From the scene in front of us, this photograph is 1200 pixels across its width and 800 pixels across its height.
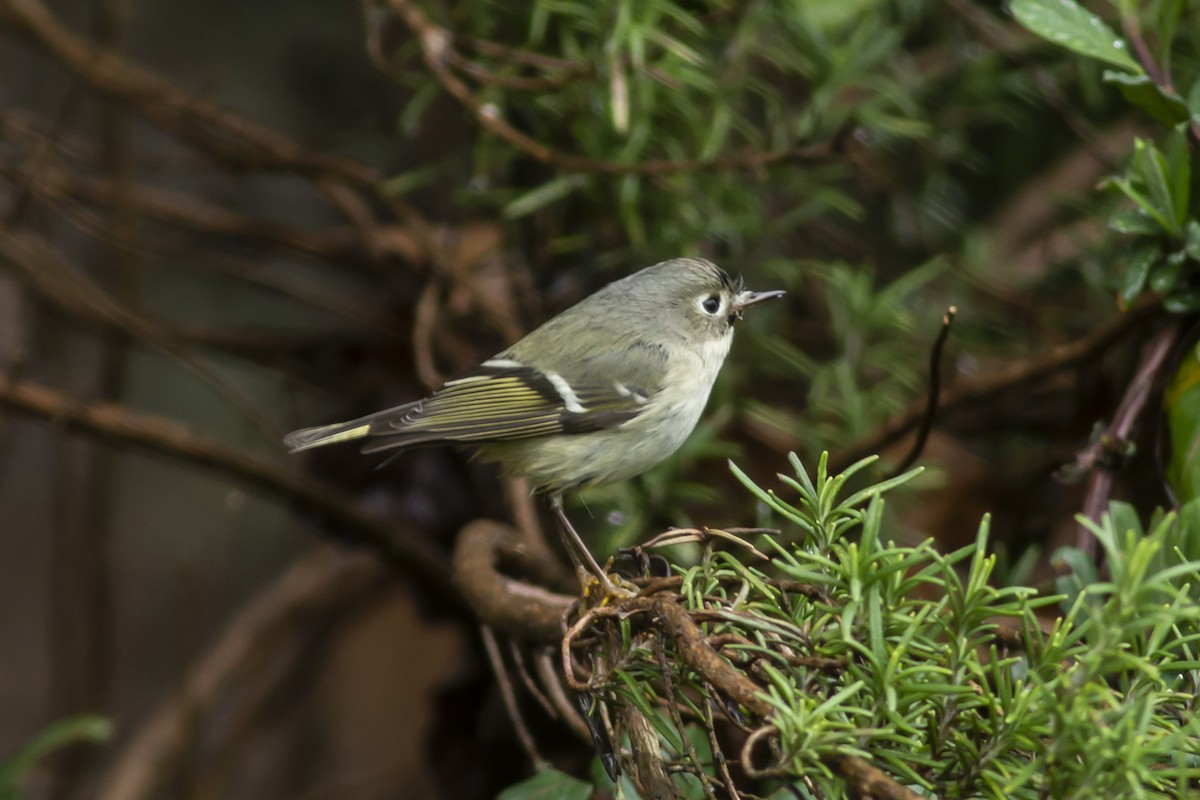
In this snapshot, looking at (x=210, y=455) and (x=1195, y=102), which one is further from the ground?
(x=1195, y=102)

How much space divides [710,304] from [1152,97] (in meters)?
0.79

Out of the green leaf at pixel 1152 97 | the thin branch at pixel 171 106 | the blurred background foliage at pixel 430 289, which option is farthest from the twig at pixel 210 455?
the green leaf at pixel 1152 97

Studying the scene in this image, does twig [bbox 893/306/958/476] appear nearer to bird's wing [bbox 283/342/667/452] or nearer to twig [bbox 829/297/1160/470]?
twig [bbox 829/297/1160/470]

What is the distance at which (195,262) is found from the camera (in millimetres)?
2352

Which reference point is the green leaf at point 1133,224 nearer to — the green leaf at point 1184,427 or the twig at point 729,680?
the green leaf at point 1184,427

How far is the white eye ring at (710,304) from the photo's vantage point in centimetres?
197

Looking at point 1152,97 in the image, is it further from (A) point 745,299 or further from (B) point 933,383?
(A) point 745,299

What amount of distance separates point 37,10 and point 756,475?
174cm

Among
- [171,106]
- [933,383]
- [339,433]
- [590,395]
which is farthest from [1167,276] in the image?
[171,106]

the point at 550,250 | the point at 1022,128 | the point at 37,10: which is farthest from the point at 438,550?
the point at 1022,128

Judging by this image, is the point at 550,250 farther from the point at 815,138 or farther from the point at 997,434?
the point at 997,434

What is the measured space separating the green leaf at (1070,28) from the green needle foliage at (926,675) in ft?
2.65

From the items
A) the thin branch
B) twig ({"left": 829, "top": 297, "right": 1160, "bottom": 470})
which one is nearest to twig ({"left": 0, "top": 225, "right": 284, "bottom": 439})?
the thin branch

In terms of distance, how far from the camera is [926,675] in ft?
2.57
